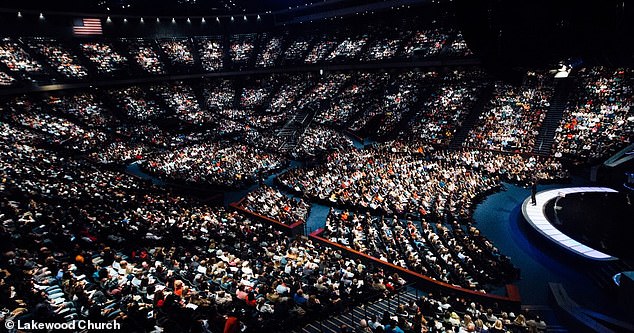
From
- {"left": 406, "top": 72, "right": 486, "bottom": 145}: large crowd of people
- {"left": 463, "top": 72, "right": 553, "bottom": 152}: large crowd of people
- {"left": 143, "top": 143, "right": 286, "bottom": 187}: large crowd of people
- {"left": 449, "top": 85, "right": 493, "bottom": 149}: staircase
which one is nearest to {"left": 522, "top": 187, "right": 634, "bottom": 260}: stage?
{"left": 463, "top": 72, "right": 553, "bottom": 152}: large crowd of people

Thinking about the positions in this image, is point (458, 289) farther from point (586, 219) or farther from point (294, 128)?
point (294, 128)

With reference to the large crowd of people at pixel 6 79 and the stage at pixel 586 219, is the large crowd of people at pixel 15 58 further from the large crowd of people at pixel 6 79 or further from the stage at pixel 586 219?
Answer: the stage at pixel 586 219

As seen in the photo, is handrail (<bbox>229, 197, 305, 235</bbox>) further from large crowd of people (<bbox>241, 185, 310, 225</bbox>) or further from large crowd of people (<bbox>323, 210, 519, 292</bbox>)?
large crowd of people (<bbox>323, 210, 519, 292</bbox>)

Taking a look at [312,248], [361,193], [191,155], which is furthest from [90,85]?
[312,248]

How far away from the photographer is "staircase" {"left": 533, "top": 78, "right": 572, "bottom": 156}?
2929cm

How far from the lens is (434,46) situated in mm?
48062

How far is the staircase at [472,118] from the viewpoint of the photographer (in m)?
34.1

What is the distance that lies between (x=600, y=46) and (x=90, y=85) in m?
56.3

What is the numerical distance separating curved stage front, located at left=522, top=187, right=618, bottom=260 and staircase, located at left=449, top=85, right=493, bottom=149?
12.3m

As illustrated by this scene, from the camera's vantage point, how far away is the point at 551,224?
17094 mm

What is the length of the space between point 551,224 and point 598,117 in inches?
715

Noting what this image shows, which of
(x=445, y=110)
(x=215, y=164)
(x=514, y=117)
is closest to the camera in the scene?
(x=215, y=164)

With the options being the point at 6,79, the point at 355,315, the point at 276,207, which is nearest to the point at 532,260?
the point at 355,315

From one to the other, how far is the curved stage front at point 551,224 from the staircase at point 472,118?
1228 cm
